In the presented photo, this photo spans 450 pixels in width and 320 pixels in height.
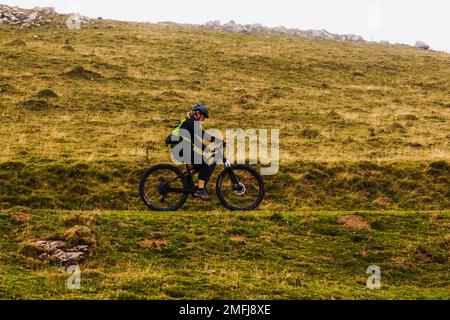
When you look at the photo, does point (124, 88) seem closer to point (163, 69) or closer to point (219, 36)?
point (163, 69)

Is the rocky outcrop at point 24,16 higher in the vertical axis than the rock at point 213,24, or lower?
lower

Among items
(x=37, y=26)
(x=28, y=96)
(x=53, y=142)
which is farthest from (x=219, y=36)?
(x=53, y=142)

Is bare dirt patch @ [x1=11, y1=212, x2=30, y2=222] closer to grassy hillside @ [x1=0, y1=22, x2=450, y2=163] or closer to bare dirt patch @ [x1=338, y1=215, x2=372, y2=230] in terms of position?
grassy hillside @ [x1=0, y1=22, x2=450, y2=163]

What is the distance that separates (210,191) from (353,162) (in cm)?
670

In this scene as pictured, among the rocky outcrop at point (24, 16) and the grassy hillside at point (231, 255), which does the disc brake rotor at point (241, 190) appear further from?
the rocky outcrop at point (24, 16)

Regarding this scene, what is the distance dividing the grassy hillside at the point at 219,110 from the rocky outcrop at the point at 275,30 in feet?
44.1

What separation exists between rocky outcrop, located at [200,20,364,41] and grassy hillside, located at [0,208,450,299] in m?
61.8

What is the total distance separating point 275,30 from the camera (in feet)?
263

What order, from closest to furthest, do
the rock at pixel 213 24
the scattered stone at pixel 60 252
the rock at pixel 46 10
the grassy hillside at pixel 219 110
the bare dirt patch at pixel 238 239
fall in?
the scattered stone at pixel 60 252
the bare dirt patch at pixel 238 239
the grassy hillside at pixel 219 110
the rock at pixel 46 10
the rock at pixel 213 24

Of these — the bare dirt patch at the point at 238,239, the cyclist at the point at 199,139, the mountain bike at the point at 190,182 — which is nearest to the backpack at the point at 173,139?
the cyclist at the point at 199,139

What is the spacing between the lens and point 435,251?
→ 13.4 m

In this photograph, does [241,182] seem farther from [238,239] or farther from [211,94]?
[211,94]

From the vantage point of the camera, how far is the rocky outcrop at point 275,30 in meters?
75.4
